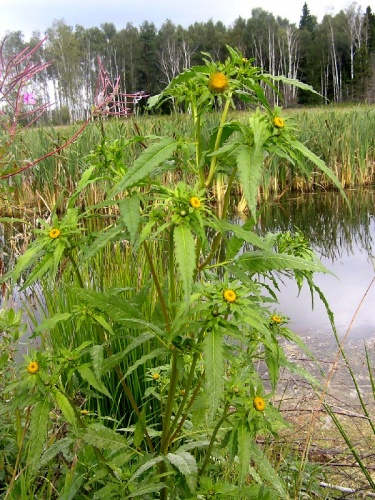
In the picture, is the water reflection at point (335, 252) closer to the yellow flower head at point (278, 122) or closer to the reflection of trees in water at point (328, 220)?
the reflection of trees in water at point (328, 220)

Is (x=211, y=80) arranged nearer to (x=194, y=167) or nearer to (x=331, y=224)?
(x=194, y=167)

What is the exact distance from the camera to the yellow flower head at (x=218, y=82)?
94 cm

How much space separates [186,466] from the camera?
1075mm

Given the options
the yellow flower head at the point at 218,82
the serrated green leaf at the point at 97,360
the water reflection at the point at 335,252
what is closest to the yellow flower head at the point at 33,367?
the serrated green leaf at the point at 97,360

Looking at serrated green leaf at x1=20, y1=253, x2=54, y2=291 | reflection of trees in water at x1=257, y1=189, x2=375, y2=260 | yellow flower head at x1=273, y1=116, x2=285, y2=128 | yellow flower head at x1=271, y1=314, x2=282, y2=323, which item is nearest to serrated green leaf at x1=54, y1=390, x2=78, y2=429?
serrated green leaf at x1=20, y1=253, x2=54, y2=291

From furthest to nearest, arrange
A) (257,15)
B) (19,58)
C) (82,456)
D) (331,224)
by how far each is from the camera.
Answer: (257,15), (331,224), (82,456), (19,58)

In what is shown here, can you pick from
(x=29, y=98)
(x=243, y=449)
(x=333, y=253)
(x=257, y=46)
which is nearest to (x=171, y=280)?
(x=243, y=449)

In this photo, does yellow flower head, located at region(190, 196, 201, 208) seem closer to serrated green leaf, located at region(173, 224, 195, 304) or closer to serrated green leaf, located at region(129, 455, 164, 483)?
serrated green leaf, located at region(173, 224, 195, 304)

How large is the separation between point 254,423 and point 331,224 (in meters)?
5.59

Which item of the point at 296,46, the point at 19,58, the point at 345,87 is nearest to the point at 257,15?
the point at 296,46

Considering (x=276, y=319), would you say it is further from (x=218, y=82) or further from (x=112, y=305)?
(x=218, y=82)

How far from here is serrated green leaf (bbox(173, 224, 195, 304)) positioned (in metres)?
0.77

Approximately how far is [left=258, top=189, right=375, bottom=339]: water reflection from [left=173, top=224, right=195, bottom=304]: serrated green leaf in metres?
1.64

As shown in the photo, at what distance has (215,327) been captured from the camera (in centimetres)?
88
